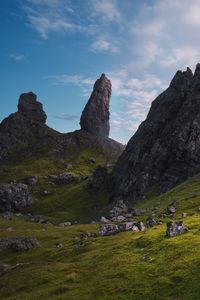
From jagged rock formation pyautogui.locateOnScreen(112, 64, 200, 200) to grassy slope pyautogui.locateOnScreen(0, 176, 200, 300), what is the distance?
264 feet

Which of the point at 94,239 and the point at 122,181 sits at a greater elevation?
the point at 122,181

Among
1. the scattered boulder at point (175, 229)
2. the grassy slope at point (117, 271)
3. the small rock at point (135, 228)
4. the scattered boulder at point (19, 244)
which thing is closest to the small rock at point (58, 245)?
the scattered boulder at point (19, 244)

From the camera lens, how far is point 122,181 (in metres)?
178

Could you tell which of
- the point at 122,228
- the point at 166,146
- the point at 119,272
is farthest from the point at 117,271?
the point at 166,146

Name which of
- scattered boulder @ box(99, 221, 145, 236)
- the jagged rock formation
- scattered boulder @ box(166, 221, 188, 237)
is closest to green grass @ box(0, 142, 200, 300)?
scattered boulder @ box(166, 221, 188, 237)

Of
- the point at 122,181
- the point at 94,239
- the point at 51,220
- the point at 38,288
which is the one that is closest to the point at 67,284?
the point at 38,288

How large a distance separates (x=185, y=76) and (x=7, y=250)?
124 meters

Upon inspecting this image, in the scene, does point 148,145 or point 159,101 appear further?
point 159,101

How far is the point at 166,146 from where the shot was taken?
16800 centimetres

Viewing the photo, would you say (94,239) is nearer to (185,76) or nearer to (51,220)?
(51,220)

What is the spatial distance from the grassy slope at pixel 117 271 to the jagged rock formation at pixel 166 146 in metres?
80.3

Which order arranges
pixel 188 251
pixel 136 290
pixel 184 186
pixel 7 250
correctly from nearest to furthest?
pixel 136 290 < pixel 188 251 < pixel 7 250 < pixel 184 186

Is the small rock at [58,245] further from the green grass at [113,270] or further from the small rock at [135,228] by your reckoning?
the small rock at [135,228]

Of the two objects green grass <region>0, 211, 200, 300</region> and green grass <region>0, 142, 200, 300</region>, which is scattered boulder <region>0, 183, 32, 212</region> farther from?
green grass <region>0, 211, 200, 300</region>
